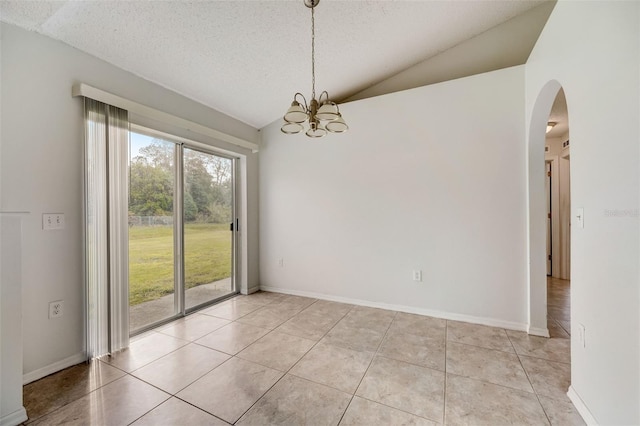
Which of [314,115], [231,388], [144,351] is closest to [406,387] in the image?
[231,388]

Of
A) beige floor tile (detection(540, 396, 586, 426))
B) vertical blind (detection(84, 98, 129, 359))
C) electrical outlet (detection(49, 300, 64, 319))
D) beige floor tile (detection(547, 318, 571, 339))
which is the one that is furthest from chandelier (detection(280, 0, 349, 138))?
beige floor tile (detection(547, 318, 571, 339))

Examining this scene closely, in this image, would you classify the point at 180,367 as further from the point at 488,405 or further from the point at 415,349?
the point at 488,405

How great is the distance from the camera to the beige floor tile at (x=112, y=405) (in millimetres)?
1509

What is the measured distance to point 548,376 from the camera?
6.25 ft

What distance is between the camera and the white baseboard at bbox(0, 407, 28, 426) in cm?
143

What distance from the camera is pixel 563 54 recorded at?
181 centimetres

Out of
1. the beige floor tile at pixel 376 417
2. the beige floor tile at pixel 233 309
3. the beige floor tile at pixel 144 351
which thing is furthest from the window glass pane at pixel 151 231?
the beige floor tile at pixel 376 417

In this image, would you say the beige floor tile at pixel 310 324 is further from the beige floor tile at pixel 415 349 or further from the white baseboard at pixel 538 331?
the white baseboard at pixel 538 331

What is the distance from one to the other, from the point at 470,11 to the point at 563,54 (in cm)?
124

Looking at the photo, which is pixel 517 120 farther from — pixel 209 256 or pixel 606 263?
pixel 209 256

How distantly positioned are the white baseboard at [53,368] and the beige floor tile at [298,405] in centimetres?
161

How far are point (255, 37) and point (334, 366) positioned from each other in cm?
295

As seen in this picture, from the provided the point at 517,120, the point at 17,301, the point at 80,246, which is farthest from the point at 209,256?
the point at 517,120

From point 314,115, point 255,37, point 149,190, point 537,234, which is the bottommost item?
point 537,234
